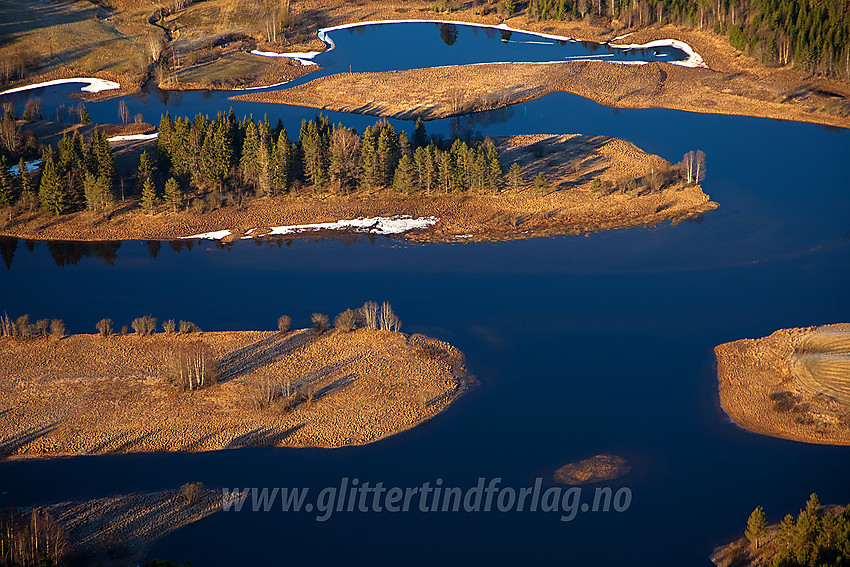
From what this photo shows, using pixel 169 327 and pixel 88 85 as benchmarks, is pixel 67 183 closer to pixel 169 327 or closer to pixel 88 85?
pixel 169 327

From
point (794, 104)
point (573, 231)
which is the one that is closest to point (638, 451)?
point (573, 231)

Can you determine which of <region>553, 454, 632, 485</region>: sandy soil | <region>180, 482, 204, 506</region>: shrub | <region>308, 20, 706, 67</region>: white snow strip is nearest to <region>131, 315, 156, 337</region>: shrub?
<region>180, 482, 204, 506</region>: shrub

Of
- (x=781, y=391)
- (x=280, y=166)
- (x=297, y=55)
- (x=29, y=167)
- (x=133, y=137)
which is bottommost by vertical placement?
(x=781, y=391)

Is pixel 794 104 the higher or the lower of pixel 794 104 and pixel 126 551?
the higher

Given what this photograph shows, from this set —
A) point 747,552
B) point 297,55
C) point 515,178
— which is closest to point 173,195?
point 515,178

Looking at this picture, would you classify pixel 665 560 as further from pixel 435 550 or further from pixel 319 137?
pixel 319 137

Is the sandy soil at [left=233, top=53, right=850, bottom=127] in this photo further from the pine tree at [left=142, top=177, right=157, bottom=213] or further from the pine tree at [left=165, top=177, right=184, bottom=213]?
the pine tree at [left=142, top=177, right=157, bottom=213]
